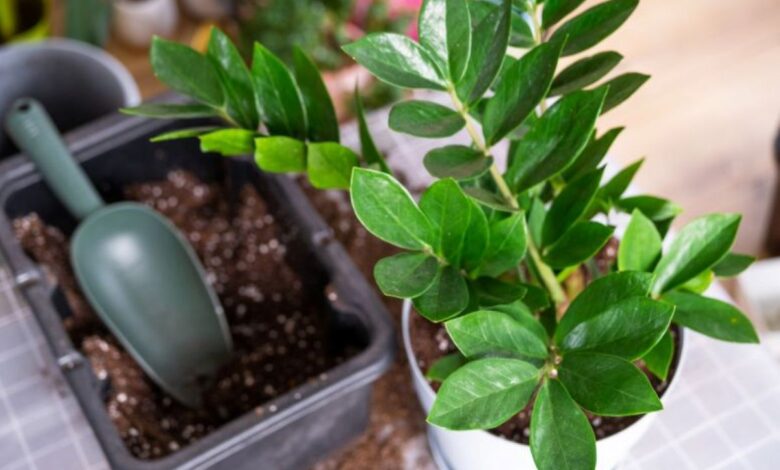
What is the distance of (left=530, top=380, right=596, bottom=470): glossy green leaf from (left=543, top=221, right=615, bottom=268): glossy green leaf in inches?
3.2

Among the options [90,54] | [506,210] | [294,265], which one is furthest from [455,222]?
[90,54]

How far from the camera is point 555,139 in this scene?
1.41 ft

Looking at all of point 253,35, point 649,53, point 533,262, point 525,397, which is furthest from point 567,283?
point 649,53

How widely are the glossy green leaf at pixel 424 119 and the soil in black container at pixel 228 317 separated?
251 millimetres

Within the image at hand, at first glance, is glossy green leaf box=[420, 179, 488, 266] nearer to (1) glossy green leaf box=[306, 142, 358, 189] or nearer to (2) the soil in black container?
(1) glossy green leaf box=[306, 142, 358, 189]

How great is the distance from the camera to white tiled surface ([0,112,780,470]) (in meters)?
0.66

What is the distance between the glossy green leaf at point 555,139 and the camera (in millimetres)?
406

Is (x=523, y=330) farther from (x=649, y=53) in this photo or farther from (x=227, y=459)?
(x=649, y=53)

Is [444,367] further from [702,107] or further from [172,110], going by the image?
[702,107]

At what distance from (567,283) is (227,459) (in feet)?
0.81

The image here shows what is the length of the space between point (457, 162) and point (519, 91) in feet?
0.15

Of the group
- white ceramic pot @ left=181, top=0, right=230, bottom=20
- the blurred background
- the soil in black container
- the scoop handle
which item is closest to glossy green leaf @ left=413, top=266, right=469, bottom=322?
the soil in black container

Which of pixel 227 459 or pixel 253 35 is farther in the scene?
pixel 253 35

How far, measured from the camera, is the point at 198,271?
2.36ft
